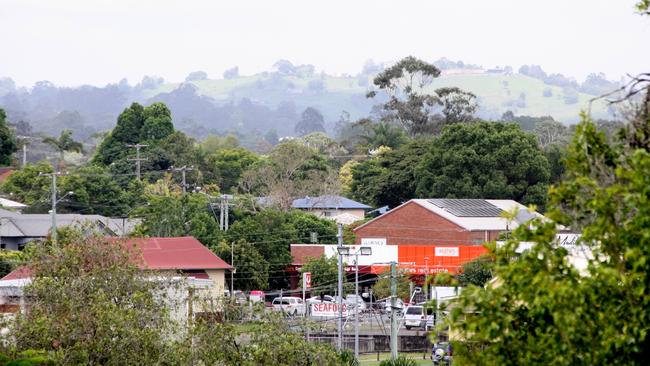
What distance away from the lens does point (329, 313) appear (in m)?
54.8

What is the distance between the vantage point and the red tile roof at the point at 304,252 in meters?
70.8

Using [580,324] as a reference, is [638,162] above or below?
above

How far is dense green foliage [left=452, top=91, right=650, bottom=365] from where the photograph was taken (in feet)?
32.7

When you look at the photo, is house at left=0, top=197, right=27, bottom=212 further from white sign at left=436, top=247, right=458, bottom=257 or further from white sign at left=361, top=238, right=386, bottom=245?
white sign at left=436, top=247, right=458, bottom=257

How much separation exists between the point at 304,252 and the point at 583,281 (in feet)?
202

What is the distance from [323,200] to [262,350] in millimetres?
69742

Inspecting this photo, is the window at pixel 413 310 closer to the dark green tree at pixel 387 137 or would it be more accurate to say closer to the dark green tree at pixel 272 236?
the dark green tree at pixel 272 236

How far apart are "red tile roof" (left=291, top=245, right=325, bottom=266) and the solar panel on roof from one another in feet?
29.3

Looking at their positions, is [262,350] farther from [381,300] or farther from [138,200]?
[138,200]

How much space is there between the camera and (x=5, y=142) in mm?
94812

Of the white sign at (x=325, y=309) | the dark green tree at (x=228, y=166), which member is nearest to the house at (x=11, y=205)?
the dark green tree at (x=228, y=166)

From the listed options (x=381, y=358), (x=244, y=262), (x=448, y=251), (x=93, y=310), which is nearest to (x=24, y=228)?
(x=244, y=262)

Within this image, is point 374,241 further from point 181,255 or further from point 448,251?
point 181,255

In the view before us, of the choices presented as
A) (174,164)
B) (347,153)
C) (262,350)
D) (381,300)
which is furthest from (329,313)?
(347,153)
